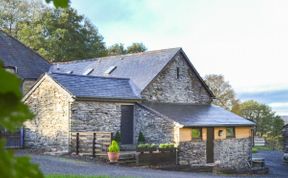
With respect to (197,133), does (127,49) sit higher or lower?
higher

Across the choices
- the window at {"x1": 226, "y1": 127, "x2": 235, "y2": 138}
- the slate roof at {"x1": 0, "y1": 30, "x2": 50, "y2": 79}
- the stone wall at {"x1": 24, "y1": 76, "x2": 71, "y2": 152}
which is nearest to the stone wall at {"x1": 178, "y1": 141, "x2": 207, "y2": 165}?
the window at {"x1": 226, "y1": 127, "x2": 235, "y2": 138}

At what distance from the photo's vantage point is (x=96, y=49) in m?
47.9

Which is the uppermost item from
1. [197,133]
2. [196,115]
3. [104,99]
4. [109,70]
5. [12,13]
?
[12,13]

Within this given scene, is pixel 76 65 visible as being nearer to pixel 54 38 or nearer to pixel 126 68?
pixel 126 68

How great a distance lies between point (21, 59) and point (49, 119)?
4.99 m

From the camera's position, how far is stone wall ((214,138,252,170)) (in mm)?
27578

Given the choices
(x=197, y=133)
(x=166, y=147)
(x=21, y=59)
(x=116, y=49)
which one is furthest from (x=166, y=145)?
(x=116, y=49)

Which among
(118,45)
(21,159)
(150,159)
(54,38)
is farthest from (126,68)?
(21,159)

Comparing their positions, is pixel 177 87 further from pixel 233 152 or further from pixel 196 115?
pixel 233 152

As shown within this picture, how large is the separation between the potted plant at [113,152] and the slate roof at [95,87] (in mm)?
3939

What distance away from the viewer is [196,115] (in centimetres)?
2762

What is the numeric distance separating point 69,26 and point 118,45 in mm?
7435

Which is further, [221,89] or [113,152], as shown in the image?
[221,89]

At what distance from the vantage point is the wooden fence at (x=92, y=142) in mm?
22875
